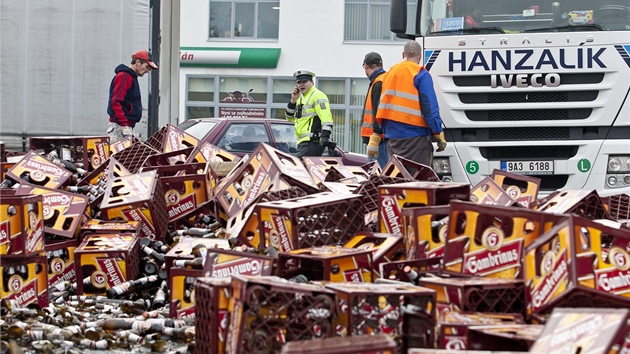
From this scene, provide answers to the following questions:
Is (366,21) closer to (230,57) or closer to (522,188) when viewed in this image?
(230,57)

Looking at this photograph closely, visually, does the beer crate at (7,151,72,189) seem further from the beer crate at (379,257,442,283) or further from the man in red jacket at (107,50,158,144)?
the man in red jacket at (107,50,158,144)

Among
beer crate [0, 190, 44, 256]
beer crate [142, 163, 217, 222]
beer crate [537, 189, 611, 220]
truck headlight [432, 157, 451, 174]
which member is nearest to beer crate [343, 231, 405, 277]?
beer crate [537, 189, 611, 220]

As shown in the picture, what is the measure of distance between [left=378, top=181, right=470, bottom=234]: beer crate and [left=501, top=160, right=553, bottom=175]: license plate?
14.6 ft

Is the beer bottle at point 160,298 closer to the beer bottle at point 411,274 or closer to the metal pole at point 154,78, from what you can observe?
the beer bottle at point 411,274

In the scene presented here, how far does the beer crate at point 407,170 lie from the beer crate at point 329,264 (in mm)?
2318

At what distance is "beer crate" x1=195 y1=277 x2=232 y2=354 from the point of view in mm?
4219

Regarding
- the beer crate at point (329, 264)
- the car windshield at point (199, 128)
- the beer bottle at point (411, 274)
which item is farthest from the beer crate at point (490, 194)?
the car windshield at point (199, 128)

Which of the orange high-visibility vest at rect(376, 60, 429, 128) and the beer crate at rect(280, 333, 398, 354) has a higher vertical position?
the orange high-visibility vest at rect(376, 60, 429, 128)

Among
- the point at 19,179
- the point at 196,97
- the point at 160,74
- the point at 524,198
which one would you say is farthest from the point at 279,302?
the point at 196,97

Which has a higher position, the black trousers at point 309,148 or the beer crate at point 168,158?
the beer crate at point 168,158

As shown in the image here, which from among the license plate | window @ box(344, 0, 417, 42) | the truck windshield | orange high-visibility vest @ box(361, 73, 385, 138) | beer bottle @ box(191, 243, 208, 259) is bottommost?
beer bottle @ box(191, 243, 208, 259)

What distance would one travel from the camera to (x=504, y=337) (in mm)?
3789

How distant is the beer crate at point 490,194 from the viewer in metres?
6.65

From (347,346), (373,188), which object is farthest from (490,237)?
(373,188)
